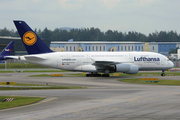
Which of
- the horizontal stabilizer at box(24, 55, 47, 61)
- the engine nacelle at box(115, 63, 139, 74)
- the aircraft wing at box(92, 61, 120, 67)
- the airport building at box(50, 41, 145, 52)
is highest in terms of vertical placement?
the airport building at box(50, 41, 145, 52)

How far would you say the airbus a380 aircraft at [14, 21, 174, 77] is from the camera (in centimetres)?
5162

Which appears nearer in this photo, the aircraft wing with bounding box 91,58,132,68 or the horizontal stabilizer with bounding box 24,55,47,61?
the horizontal stabilizer with bounding box 24,55,47,61

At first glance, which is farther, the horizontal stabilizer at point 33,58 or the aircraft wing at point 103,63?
the aircraft wing at point 103,63

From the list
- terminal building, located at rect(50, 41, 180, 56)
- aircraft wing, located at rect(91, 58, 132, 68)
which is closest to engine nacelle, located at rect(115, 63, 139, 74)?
aircraft wing, located at rect(91, 58, 132, 68)

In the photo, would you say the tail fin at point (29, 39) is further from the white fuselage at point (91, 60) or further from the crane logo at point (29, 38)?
the white fuselage at point (91, 60)

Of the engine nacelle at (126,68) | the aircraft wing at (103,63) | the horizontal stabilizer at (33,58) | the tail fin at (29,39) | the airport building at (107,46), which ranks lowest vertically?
the engine nacelle at (126,68)

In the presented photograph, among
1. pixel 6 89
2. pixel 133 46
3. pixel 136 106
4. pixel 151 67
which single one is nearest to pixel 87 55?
pixel 151 67

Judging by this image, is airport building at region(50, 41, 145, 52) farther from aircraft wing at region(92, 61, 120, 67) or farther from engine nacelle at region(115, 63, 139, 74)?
aircraft wing at region(92, 61, 120, 67)

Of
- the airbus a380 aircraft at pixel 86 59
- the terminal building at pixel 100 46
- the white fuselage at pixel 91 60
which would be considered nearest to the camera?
the airbus a380 aircraft at pixel 86 59

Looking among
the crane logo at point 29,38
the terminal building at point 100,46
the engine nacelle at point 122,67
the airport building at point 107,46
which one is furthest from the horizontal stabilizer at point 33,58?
the airport building at point 107,46

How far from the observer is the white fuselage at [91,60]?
174ft

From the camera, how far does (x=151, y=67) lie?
181 ft

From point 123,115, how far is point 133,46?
446 ft

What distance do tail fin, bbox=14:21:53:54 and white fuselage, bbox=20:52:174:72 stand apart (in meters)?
1.14
